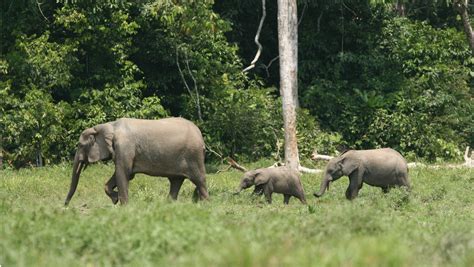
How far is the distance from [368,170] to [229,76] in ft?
31.7

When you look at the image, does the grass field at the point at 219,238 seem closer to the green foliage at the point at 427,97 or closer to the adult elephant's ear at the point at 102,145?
the adult elephant's ear at the point at 102,145

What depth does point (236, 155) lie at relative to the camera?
26.5 m

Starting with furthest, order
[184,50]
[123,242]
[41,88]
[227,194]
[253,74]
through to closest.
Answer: [253,74] < [184,50] < [41,88] < [227,194] < [123,242]

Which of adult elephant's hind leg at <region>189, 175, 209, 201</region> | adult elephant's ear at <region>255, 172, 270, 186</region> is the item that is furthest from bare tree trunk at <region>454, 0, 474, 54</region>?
adult elephant's hind leg at <region>189, 175, 209, 201</region>

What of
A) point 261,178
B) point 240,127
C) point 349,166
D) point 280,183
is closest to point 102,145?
point 261,178

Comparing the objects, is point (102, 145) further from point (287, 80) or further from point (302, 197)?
point (287, 80)

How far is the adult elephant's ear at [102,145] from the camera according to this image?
16516 mm

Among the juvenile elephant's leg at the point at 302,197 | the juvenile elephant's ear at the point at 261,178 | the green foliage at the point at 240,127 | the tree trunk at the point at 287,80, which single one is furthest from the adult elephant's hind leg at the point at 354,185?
the green foliage at the point at 240,127

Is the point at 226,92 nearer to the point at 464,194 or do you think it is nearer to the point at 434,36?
the point at 434,36

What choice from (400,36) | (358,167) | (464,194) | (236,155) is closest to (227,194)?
(358,167)

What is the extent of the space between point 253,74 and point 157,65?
3.32 m

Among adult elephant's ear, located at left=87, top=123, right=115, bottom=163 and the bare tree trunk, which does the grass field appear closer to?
adult elephant's ear, located at left=87, top=123, right=115, bottom=163

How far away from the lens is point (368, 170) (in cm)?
1914

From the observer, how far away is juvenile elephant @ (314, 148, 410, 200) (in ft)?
62.5
